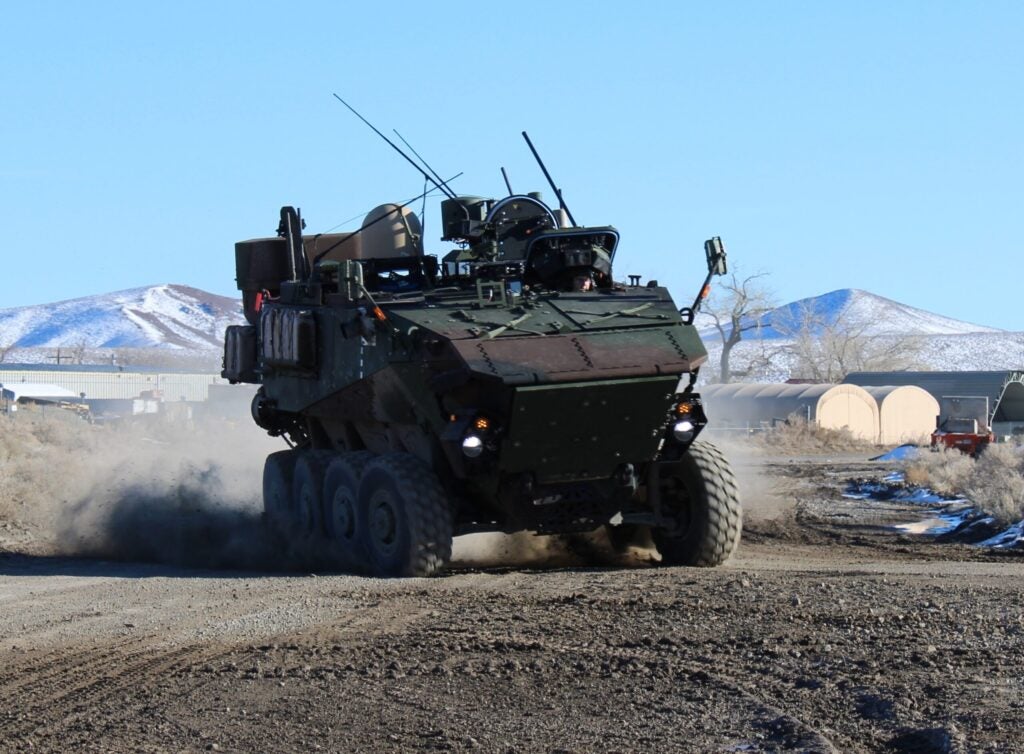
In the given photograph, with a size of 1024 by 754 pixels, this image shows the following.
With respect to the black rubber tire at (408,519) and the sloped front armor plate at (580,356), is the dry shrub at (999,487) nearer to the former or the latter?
the sloped front armor plate at (580,356)

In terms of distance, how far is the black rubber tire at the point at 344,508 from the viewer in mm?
14195

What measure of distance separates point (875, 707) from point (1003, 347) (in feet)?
520

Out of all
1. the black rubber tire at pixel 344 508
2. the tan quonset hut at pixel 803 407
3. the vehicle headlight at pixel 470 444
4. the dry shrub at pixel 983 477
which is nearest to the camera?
the vehicle headlight at pixel 470 444

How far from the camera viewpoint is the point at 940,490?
84.0 ft

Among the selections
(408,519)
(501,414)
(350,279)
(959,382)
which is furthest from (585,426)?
(959,382)

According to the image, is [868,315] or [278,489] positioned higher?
[868,315]

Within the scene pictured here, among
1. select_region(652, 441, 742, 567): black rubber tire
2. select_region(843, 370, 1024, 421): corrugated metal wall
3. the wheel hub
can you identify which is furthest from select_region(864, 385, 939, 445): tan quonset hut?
the wheel hub

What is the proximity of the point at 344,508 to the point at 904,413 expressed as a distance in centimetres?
3983

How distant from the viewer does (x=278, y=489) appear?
1689 cm

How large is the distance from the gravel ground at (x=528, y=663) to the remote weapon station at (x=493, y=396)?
796 mm

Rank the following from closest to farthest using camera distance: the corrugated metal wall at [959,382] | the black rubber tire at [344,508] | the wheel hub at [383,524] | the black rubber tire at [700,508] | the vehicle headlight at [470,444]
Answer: the vehicle headlight at [470,444], the wheel hub at [383,524], the black rubber tire at [700,508], the black rubber tire at [344,508], the corrugated metal wall at [959,382]

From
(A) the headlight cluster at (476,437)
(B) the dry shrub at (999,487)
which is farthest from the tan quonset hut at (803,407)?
(A) the headlight cluster at (476,437)

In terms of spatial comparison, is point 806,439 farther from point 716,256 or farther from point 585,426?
point 585,426

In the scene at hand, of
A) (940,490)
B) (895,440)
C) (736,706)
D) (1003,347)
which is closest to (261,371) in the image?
(736,706)
